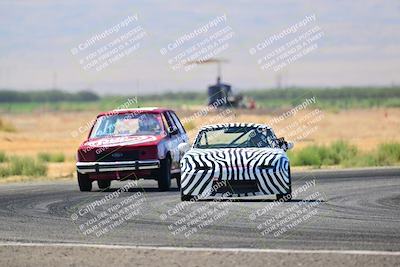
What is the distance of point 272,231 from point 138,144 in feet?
28.8

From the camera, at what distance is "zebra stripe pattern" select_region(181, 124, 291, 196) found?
19.9 meters

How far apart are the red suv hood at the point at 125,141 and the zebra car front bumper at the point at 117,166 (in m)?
0.38

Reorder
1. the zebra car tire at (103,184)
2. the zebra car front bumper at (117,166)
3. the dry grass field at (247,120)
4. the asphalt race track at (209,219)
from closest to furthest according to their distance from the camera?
the asphalt race track at (209,219) → the zebra car front bumper at (117,166) → the zebra car tire at (103,184) → the dry grass field at (247,120)

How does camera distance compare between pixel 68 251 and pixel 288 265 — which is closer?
pixel 288 265

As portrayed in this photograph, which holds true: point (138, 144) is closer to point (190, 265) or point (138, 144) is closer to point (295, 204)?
point (295, 204)

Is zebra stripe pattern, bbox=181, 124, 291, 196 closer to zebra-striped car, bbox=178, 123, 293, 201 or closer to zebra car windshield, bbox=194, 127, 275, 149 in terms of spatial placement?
zebra-striped car, bbox=178, 123, 293, 201

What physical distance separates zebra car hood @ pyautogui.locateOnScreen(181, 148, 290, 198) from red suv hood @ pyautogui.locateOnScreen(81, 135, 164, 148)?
12.2ft

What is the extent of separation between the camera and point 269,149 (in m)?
21.0

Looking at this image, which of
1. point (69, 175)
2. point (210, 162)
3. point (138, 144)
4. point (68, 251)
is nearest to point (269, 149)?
point (210, 162)

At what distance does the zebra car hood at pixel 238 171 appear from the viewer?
19.9 metres

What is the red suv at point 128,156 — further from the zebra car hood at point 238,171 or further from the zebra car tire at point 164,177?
the zebra car hood at point 238,171


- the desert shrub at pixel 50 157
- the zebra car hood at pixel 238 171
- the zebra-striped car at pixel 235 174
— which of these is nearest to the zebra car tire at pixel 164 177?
the zebra-striped car at pixel 235 174

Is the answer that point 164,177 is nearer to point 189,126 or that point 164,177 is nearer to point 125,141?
point 125,141

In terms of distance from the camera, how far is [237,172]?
19.9m
